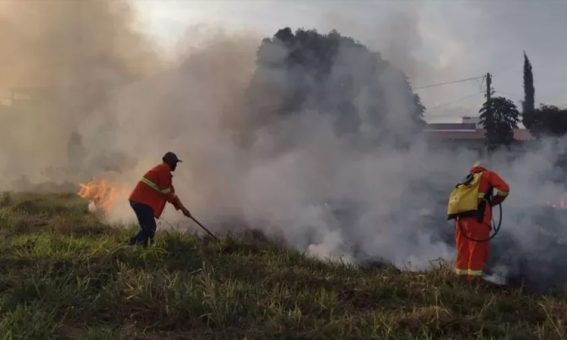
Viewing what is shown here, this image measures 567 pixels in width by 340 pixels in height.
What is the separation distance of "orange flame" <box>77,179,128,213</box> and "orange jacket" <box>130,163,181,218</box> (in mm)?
4302

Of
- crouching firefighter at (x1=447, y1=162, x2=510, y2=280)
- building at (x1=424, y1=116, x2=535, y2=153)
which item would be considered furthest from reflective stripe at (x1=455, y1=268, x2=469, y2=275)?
building at (x1=424, y1=116, x2=535, y2=153)

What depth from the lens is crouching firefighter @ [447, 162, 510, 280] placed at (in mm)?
6889

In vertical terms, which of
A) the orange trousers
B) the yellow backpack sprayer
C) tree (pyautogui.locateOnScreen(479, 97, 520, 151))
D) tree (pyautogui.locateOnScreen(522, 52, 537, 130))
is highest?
tree (pyautogui.locateOnScreen(522, 52, 537, 130))

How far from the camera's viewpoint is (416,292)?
Result: 609 centimetres

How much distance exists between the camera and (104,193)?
42.9 ft

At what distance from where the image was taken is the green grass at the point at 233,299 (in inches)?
189

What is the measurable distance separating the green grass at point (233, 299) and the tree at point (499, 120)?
16205mm

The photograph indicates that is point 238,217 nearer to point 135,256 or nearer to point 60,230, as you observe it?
point 60,230

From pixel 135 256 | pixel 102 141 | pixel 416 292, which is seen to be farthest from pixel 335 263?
pixel 102 141

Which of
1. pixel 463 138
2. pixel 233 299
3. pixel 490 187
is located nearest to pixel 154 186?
pixel 233 299

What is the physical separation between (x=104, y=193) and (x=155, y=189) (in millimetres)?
5242

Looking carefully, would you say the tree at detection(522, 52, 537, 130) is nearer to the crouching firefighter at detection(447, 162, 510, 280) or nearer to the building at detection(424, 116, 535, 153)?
the building at detection(424, 116, 535, 153)

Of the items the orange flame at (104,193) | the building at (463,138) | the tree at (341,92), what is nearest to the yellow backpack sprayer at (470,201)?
the tree at (341,92)

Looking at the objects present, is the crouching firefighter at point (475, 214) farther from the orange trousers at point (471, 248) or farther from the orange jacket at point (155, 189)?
the orange jacket at point (155, 189)
